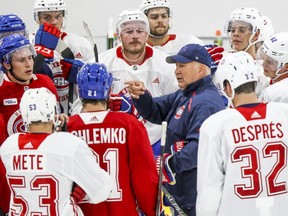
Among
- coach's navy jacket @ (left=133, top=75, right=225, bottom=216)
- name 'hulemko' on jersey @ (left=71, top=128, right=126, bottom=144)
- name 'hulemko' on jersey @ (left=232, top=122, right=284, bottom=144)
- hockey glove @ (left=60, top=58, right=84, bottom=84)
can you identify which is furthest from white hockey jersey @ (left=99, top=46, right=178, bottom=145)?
name 'hulemko' on jersey @ (left=232, top=122, right=284, bottom=144)

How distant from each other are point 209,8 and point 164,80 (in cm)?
398

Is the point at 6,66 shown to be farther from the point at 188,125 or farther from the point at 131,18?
the point at 188,125

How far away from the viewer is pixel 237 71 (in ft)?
9.08

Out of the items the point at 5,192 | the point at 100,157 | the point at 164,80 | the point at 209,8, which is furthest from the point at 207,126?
the point at 209,8

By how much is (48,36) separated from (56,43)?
0.07 m

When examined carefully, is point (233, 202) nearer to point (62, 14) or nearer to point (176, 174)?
point (176, 174)

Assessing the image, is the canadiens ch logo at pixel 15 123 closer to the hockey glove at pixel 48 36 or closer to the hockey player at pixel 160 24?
the hockey glove at pixel 48 36

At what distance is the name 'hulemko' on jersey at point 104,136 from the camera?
2.92 m

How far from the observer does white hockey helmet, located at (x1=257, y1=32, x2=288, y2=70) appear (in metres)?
3.62

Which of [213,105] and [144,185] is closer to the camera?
[144,185]

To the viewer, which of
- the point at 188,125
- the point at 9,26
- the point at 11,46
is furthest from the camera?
the point at 9,26

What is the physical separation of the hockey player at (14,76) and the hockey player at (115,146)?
2.39 ft

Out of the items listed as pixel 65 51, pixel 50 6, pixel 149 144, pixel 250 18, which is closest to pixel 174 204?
pixel 149 144

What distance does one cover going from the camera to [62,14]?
4520 mm
